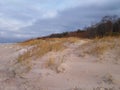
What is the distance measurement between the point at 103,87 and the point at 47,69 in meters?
2.28

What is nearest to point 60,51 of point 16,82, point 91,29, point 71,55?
point 71,55

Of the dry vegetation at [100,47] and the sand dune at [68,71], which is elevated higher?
the dry vegetation at [100,47]

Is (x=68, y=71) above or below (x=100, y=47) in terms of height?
below

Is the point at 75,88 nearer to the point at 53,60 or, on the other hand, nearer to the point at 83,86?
the point at 83,86

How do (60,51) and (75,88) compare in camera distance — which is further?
(60,51)

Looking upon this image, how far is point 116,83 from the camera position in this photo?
23.4ft

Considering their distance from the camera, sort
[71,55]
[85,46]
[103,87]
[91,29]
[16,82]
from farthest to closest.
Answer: [91,29]
[85,46]
[71,55]
[16,82]
[103,87]

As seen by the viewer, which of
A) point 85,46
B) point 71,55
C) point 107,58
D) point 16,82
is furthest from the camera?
point 85,46

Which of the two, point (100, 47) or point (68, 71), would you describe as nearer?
point (68, 71)

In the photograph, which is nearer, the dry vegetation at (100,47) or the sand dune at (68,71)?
the sand dune at (68,71)

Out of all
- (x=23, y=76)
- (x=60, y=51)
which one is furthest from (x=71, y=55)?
(x=23, y=76)

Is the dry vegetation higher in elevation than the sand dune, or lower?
higher

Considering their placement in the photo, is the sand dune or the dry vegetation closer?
the sand dune

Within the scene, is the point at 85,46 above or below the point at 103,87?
above
